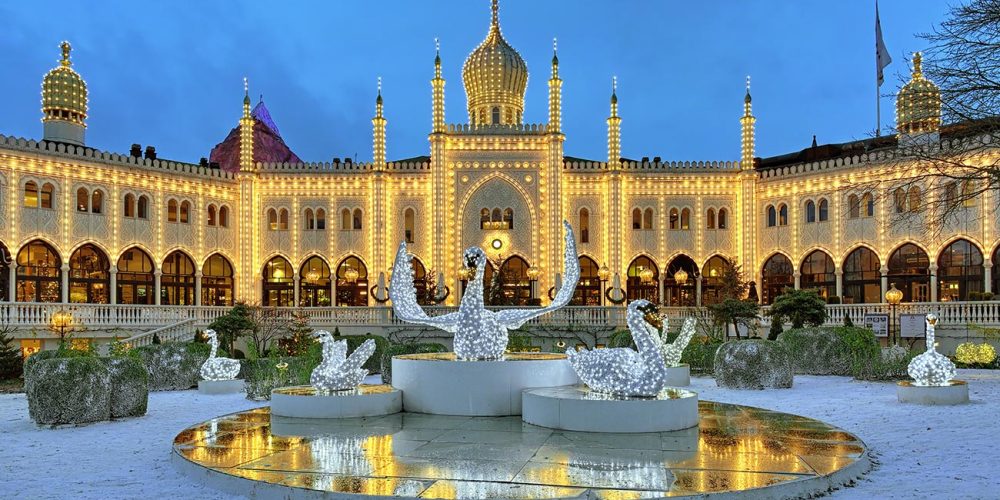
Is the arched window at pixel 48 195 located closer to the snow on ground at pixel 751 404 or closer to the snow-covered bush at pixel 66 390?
the snow on ground at pixel 751 404

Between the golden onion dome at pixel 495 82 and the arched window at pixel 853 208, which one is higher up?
the golden onion dome at pixel 495 82

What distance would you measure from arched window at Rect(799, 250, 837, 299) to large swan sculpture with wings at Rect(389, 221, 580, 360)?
27.5m

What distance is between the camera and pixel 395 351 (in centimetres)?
2186

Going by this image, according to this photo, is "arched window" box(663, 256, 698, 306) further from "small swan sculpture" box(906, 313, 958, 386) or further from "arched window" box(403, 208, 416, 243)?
"small swan sculpture" box(906, 313, 958, 386)

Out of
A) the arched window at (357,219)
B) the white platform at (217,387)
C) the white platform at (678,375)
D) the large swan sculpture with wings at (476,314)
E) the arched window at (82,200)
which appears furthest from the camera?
the arched window at (357,219)

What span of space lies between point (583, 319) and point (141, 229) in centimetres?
1930

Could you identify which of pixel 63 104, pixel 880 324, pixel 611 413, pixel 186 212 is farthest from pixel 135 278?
pixel 611 413

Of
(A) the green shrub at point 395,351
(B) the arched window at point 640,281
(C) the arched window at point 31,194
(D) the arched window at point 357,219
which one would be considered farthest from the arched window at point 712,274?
(C) the arched window at point 31,194

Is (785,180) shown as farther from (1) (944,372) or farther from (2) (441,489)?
(2) (441,489)

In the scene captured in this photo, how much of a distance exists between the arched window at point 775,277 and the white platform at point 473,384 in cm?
2918

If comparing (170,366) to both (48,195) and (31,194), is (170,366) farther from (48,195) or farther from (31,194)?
→ (48,195)

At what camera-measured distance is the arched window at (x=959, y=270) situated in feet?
114

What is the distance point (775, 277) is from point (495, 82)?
623 inches

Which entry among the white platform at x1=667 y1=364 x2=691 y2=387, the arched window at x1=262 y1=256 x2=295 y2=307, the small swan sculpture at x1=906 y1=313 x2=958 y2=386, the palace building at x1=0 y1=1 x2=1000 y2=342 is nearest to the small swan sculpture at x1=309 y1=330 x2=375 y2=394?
the white platform at x1=667 y1=364 x2=691 y2=387
